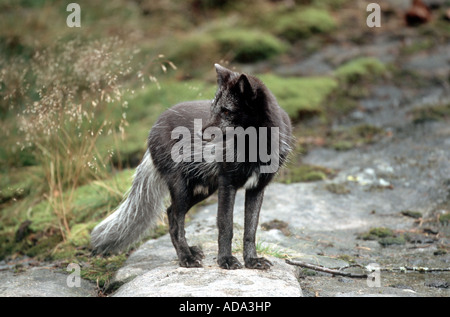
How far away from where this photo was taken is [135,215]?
4.59m

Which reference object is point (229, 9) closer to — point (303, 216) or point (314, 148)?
point (314, 148)

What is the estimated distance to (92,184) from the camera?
5.84 m

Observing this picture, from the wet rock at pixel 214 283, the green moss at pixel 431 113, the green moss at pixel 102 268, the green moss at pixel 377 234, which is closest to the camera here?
the wet rock at pixel 214 283

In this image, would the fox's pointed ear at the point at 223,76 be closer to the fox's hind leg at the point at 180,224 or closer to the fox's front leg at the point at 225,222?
the fox's front leg at the point at 225,222

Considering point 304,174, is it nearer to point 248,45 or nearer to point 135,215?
point 135,215

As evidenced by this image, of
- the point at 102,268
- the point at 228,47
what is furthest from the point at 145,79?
the point at 102,268

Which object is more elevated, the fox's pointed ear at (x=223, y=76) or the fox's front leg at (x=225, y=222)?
the fox's pointed ear at (x=223, y=76)

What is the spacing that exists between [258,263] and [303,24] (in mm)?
8043

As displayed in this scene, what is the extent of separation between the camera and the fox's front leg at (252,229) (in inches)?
153

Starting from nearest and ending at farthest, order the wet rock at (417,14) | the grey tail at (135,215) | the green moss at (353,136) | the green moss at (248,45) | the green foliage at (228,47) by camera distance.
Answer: the grey tail at (135,215)
the green moss at (353,136)
the green foliage at (228,47)
the green moss at (248,45)
the wet rock at (417,14)

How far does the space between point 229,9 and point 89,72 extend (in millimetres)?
7024

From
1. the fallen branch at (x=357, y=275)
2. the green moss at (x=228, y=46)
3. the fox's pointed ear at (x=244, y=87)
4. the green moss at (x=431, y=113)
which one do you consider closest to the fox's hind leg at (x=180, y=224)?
the fallen branch at (x=357, y=275)

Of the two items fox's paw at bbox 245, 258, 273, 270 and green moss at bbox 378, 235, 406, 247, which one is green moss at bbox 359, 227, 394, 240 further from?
fox's paw at bbox 245, 258, 273, 270

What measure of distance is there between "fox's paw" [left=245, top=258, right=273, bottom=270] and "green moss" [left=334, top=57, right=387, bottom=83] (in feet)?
19.1
